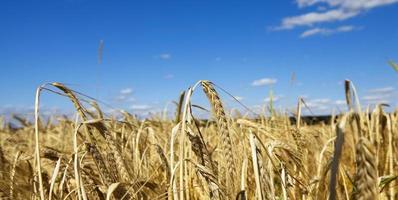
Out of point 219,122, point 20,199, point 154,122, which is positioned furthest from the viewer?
point 154,122

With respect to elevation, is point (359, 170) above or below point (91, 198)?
above

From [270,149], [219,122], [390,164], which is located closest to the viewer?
[219,122]

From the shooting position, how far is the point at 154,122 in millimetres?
3920

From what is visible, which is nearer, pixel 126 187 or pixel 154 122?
pixel 126 187

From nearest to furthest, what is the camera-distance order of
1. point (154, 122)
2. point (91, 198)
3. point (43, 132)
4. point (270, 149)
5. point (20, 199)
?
point (270, 149) < point (91, 198) < point (20, 199) < point (154, 122) < point (43, 132)

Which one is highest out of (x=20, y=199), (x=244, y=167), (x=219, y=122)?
(x=219, y=122)

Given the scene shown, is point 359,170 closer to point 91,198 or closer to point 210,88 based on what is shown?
point 210,88

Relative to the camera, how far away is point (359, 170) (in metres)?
0.63

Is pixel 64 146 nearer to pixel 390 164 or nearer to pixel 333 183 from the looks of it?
pixel 390 164

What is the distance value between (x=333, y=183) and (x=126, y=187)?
2.81 feet

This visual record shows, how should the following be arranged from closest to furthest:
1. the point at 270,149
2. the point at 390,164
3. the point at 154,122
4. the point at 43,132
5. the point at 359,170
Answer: the point at 359,170
the point at 270,149
the point at 390,164
the point at 154,122
the point at 43,132

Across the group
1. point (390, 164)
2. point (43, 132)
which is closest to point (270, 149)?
point (390, 164)

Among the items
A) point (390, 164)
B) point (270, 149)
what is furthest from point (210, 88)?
point (390, 164)

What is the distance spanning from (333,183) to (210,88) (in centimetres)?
54
